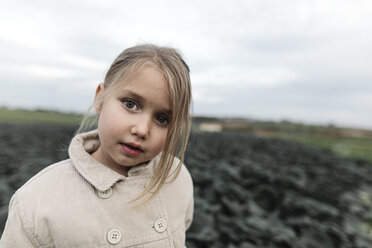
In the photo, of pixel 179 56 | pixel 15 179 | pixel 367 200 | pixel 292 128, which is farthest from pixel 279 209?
pixel 292 128

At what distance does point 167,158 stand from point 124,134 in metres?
0.33

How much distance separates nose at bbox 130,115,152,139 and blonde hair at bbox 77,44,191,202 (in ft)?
0.43

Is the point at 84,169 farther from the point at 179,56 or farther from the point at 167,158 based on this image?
the point at 179,56

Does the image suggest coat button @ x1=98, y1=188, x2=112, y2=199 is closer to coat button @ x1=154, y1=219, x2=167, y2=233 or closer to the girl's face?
the girl's face

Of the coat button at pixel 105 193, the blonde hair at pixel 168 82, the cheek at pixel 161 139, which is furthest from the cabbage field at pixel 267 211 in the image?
the cheek at pixel 161 139

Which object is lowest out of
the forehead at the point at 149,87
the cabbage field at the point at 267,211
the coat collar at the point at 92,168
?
the cabbage field at the point at 267,211

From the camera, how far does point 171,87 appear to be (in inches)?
55.9

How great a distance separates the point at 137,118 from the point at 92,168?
401mm

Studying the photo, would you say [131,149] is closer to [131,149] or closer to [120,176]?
[131,149]

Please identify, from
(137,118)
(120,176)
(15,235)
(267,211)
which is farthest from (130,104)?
(267,211)

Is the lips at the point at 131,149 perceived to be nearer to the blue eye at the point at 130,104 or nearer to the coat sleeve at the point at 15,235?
the blue eye at the point at 130,104

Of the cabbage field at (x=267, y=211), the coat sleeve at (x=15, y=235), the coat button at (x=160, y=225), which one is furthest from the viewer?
the cabbage field at (x=267, y=211)

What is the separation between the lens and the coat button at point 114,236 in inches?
55.5

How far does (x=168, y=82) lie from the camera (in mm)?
1438
